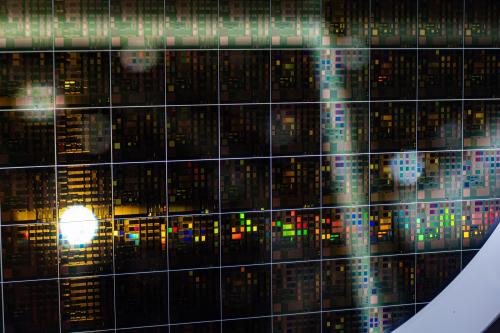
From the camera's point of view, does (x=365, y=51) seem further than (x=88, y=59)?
Yes

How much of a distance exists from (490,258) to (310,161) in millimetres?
987

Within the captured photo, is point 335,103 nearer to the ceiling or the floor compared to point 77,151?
nearer to the ceiling

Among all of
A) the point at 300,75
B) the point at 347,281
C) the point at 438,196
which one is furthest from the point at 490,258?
the point at 300,75

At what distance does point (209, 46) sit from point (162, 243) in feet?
2.87

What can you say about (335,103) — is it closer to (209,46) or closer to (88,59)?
(209,46)

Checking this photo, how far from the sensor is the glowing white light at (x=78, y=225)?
9.80 feet

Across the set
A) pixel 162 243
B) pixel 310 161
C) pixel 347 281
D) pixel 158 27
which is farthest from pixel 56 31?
pixel 347 281

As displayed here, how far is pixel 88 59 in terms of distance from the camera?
2939mm

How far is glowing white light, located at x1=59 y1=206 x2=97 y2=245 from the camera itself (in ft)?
9.80

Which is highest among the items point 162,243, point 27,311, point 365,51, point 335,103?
point 365,51

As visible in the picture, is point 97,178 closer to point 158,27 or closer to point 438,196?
point 158,27

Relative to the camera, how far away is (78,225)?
9.84 feet

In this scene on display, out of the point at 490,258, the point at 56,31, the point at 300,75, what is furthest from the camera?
the point at 490,258

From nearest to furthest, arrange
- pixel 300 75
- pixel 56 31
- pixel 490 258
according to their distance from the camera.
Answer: pixel 56 31 < pixel 300 75 < pixel 490 258
